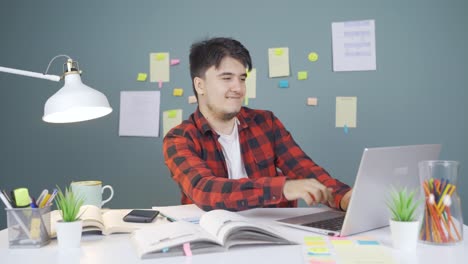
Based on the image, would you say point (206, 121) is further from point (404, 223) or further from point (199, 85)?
point (404, 223)

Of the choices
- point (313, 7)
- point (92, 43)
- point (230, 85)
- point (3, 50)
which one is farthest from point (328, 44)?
point (3, 50)

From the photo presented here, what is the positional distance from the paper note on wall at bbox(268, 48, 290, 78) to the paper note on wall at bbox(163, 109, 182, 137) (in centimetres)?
56

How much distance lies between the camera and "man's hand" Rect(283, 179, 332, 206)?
1.23m

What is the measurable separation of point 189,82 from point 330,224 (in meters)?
1.63

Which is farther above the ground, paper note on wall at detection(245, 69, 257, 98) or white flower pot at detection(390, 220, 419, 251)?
paper note on wall at detection(245, 69, 257, 98)

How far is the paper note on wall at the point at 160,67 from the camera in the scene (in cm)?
268

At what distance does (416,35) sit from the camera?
2.55 m

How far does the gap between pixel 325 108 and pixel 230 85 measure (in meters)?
0.86

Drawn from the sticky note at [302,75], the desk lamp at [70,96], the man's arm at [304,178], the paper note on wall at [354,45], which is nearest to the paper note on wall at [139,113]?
the sticky note at [302,75]

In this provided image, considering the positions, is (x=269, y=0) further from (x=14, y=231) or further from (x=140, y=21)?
(x=14, y=231)

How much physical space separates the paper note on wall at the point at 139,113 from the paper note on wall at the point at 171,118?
46 millimetres

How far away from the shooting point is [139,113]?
270 cm

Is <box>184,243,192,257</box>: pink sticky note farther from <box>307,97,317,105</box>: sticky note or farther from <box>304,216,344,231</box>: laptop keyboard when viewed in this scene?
<box>307,97,317,105</box>: sticky note

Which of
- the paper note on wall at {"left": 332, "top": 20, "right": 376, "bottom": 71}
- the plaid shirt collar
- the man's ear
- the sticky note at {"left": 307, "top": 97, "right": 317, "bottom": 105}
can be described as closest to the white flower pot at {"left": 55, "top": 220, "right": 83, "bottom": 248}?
the plaid shirt collar
